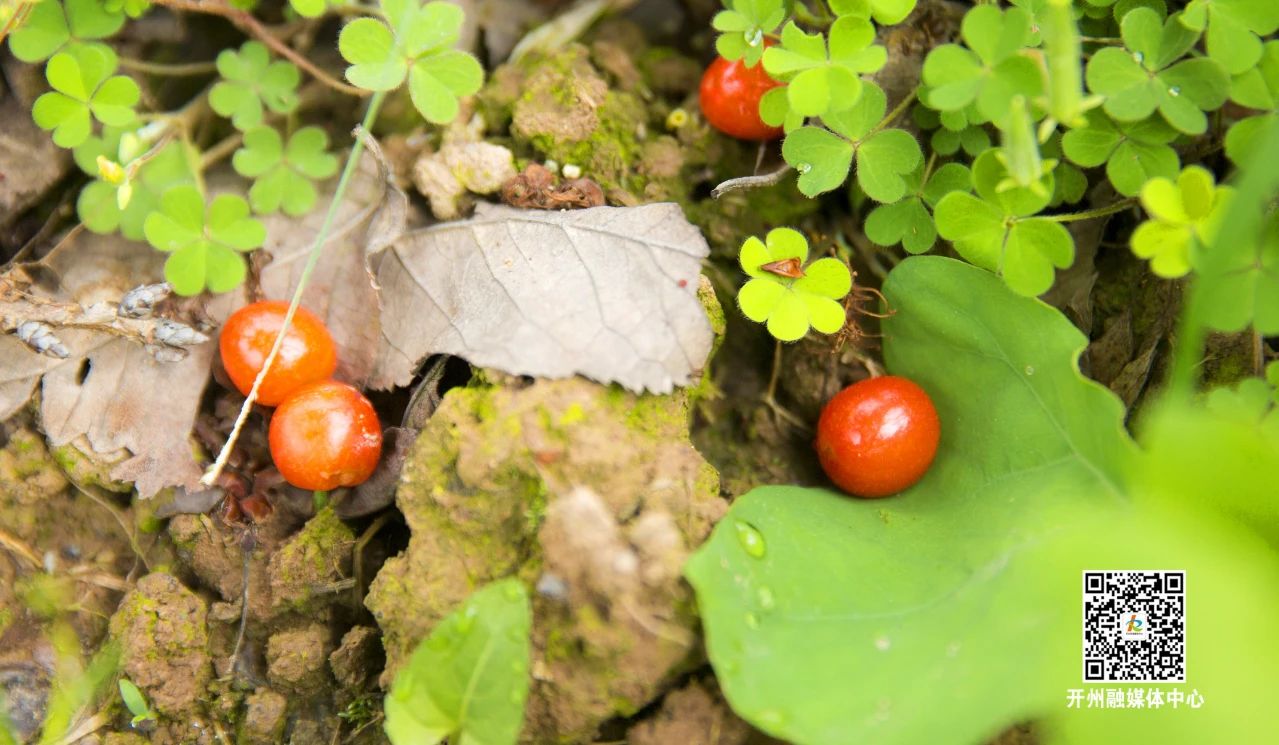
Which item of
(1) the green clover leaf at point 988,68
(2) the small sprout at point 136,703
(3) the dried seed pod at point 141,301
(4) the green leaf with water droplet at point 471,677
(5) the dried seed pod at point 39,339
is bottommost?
(2) the small sprout at point 136,703

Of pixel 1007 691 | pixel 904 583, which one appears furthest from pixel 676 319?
pixel 1007 691

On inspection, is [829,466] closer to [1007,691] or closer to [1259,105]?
[1007,691]

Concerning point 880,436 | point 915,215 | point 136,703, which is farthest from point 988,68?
point 136,703

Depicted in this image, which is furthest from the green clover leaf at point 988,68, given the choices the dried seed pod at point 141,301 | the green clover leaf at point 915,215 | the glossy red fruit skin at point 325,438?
the dried seed pod at point 141,301

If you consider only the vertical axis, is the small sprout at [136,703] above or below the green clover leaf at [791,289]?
below

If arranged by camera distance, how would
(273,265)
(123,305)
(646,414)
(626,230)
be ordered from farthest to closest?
(273,265), (123,305), (626,230), (646,414)

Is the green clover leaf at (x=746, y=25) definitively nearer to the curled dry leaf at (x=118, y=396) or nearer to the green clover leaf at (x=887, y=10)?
the green clover leaf at (x=887, y=10)

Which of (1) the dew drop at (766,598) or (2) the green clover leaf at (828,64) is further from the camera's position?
(2) the green clover leaf at (828,64)
